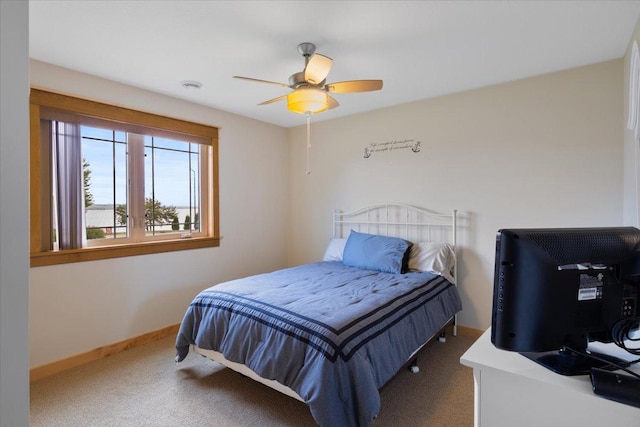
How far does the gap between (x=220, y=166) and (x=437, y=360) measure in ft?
9.66

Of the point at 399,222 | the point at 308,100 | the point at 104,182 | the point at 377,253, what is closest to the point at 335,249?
the point at 377,253

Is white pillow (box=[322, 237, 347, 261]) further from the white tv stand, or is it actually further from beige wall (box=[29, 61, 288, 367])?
the white tv stand

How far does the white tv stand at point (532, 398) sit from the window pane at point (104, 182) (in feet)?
10.1

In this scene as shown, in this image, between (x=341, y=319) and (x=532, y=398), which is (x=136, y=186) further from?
(x=532, y=398)

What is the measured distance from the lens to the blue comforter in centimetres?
165

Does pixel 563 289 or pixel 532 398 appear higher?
pixel 563 289

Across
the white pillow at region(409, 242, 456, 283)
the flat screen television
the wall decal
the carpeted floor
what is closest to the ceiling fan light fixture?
the wall decal

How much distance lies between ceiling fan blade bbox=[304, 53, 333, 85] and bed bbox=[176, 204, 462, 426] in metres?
1.51

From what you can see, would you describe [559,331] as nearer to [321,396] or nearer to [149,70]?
[321,396]

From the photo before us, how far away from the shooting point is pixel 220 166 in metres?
3.69

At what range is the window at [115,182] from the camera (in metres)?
2.48

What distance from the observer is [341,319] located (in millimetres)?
1896

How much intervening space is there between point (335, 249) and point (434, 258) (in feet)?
3.81

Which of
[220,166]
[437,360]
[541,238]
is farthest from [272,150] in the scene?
[541,238]
